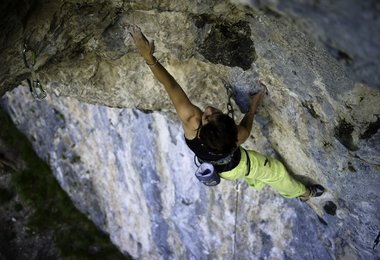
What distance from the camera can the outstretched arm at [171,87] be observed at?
3.45 metres

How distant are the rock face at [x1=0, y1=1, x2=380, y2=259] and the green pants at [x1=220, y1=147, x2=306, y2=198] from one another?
20 cm

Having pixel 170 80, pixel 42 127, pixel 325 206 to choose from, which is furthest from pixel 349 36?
pixel 42 127

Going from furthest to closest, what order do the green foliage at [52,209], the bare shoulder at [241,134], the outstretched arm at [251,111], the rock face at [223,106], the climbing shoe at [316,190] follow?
the green foliage at [52,209]
the climbing shoe at [316,190]
the outstretched arm at [251,111]
the bare shoulder at [241,134]
the rock face at [223,106]

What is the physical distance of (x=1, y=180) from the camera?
10.8m

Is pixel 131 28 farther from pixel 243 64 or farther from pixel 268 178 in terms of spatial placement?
pixel 268 178

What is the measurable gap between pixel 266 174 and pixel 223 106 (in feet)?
3.05

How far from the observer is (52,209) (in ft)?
35.9

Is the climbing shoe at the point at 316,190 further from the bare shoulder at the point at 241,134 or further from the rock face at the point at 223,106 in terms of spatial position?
the bare shoulder at the point at 241,134

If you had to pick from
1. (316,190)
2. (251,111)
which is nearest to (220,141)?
(251,111)

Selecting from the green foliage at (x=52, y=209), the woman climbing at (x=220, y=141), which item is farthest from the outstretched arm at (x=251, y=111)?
the green foliage at (x=52, y=209)

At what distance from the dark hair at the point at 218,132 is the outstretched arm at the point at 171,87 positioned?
0.26 m

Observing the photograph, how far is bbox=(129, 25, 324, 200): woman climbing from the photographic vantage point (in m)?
3.46

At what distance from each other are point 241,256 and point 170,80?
442 centimetres

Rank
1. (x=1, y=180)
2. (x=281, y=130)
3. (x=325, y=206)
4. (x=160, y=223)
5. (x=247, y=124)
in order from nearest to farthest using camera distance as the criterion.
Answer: (x=247, y=124), (x=281, y=130), (x=325, y=206), (x=160, y=223), (x=1, y=180)
